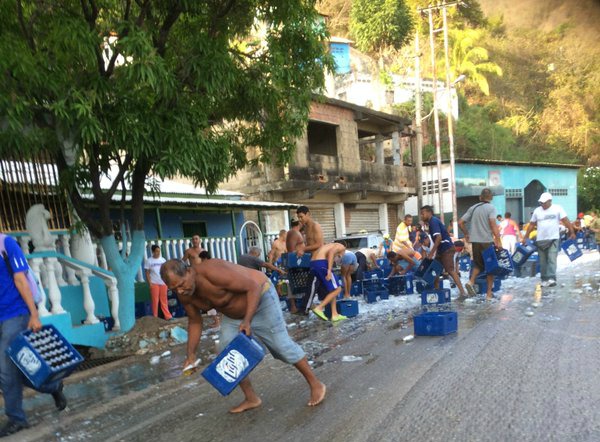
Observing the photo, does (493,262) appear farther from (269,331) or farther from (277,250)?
(269,331)

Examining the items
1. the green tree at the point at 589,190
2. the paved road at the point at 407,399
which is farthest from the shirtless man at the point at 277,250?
the green tree at the point at 589,190

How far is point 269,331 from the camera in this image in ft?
12.9

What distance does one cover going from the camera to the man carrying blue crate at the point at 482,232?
880 centimetres

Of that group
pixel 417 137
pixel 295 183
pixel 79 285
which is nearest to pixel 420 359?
pixel 79 285

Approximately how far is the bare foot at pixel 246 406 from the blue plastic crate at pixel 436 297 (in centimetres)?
515

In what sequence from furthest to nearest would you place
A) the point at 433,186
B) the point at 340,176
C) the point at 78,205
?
the point at 433,186 < the point at 340,176 < the point at 78,205

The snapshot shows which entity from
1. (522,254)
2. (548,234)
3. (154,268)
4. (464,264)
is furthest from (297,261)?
(464,264)

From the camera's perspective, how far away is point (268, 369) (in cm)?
538

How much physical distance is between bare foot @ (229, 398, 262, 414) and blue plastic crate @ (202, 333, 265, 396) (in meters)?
0.45

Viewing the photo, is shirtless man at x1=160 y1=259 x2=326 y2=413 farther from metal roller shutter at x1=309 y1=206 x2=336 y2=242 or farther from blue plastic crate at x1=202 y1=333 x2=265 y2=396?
Result: metal roller shutter at x1=309 y1=206 x2=336 y2=242

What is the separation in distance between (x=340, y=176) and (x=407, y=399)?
56.1 ft

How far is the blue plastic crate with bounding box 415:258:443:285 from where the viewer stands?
9102 millimetres

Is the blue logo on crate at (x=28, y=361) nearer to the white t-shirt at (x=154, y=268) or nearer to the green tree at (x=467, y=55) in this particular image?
the white t-shirt at (x=154, y=268)

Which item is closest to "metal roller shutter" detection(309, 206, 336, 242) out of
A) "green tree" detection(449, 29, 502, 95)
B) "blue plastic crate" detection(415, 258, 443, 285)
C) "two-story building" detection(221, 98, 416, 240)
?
"two-story building" detection(221, 98, 416, 240)
